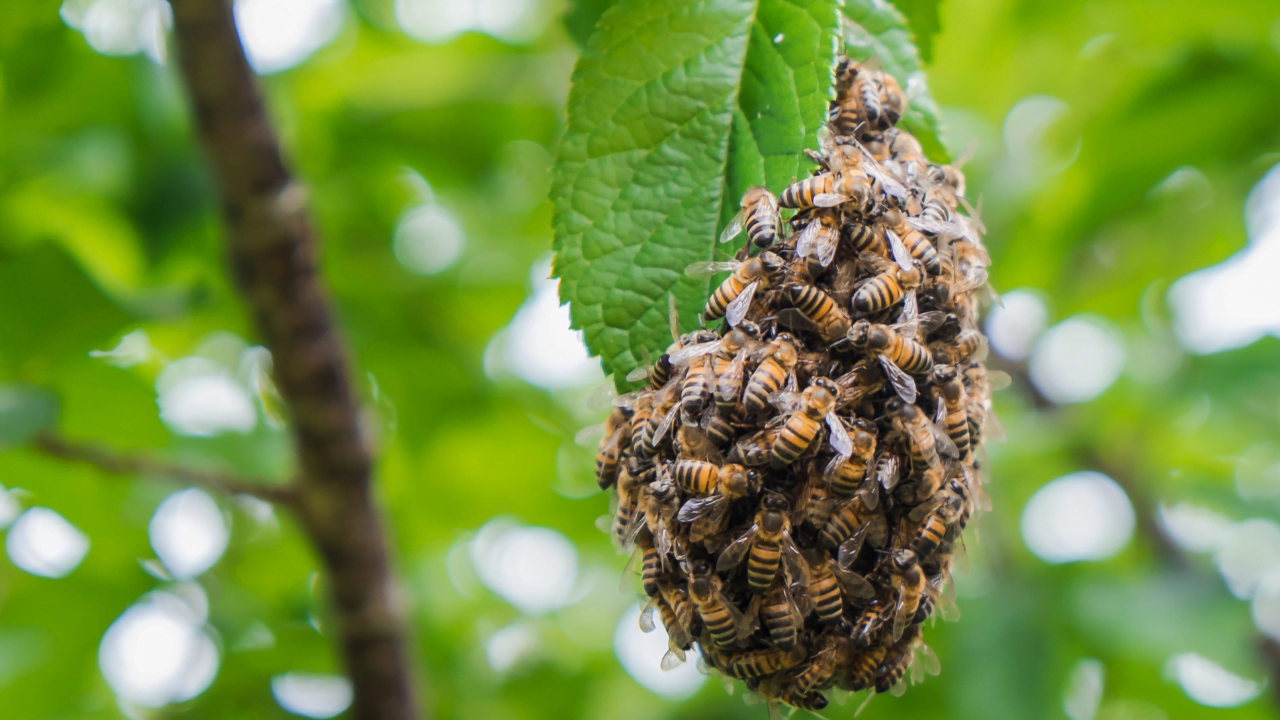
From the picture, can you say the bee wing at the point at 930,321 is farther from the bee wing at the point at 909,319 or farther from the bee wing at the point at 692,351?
the bee wing at the point at 692,351

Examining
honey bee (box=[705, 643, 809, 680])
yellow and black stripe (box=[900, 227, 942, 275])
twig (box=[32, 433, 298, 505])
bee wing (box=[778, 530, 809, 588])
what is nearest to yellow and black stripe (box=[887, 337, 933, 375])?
yellow and black stripe (box=[900, 227, 942, 275])

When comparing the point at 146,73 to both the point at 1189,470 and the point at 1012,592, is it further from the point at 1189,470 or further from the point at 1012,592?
the point at 1189,470

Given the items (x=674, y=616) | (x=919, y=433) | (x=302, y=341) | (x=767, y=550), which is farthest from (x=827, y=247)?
(x=302, y=341)

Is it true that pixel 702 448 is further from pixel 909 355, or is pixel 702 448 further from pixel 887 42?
pixel 887 42

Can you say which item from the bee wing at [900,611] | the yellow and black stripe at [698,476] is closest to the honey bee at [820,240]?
the yellow and black stripe at [698,476]

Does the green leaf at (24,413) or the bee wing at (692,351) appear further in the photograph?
the green leaf at (24,413)

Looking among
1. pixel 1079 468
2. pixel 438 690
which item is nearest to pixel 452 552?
pixel 438 690
